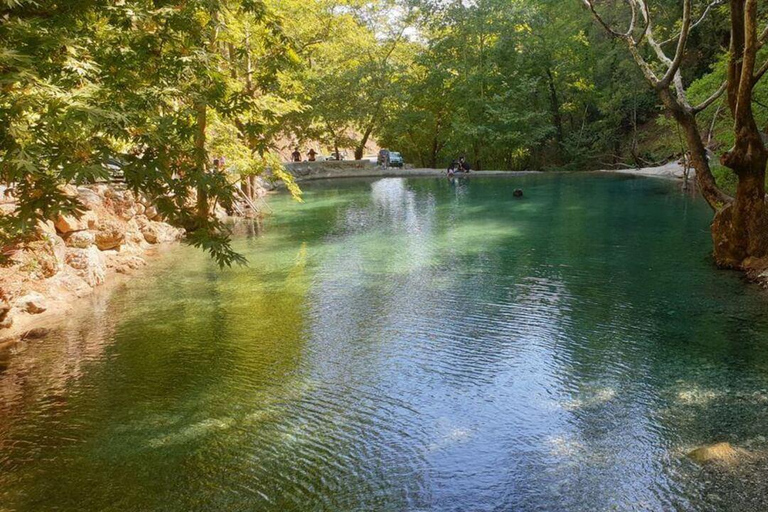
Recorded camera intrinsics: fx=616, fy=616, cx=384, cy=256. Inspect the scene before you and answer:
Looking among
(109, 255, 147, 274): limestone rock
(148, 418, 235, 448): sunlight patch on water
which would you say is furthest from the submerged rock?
(109, 255, 147, 274): limestone rock

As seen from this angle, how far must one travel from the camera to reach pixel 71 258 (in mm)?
12938

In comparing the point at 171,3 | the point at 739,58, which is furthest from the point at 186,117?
the point at 739,58

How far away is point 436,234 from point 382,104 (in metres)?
23.2

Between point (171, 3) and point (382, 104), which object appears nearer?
point (171, 3)

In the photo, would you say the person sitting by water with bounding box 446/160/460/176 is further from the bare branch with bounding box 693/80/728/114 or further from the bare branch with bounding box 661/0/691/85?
the bare branch with bounding box 693/80/728/114

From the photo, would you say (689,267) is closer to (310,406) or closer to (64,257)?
(310,406)

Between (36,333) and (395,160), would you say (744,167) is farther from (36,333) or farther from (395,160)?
(395,160)

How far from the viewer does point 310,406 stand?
752 cm

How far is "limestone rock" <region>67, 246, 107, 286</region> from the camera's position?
12883 millimetres

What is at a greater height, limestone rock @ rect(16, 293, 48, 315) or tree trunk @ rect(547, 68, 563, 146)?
tree trunk @ rect(547, 68, 563, 146)

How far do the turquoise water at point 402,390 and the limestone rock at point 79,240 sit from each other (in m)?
1.35

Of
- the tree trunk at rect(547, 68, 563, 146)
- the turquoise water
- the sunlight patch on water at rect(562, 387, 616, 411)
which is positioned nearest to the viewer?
the turquoise water

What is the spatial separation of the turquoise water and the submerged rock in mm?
102

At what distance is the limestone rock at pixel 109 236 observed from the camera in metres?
14.8
